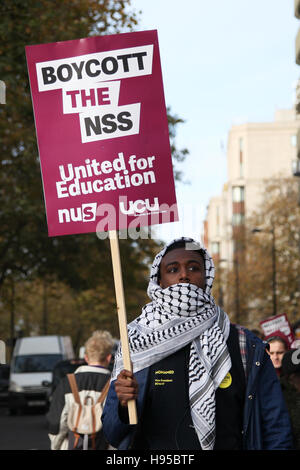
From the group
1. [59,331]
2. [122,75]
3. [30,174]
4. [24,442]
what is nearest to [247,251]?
[59,331]

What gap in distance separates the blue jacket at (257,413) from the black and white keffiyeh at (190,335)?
11 centimetres

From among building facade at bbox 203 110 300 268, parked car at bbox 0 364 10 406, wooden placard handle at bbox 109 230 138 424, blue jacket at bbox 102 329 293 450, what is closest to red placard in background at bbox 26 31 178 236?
wooden placard handle at bbox 109 230 138 424

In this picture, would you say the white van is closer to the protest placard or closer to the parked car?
the parked car

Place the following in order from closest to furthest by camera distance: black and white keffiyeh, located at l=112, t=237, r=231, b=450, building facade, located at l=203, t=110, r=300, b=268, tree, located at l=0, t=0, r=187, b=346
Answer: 1. black and white keffiyeh, located at l=112, t=237, r=231, b=450
2. tree, located at l=0, t=0, r=187, b=346
3. building facade, located at l=203, t=110, r=300, b=268

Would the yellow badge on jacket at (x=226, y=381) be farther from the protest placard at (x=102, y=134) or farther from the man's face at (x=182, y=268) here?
the protest placard at (x=102, y=134)

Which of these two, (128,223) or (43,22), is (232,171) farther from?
(128,223)

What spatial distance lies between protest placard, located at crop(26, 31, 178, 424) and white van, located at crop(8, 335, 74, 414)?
26.3 metres

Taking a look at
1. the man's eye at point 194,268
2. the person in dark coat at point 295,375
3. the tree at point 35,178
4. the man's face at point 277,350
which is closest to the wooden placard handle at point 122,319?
the man's eye at point 194,268

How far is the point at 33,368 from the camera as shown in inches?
1268

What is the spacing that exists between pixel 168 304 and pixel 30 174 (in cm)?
2321

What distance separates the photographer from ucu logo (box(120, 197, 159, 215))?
4.61m

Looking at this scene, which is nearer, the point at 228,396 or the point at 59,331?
the point at 228,396
